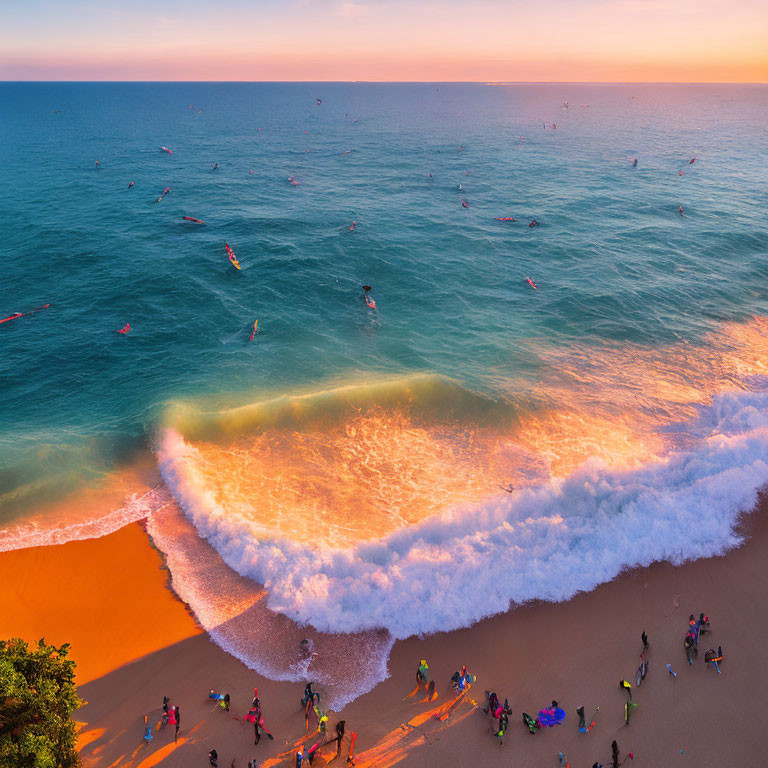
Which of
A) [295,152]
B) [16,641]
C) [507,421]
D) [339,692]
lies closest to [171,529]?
[16,641]

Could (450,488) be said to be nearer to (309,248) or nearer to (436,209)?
(309,248)

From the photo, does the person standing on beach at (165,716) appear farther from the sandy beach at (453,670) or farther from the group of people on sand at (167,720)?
the sandy beach at (453,670)

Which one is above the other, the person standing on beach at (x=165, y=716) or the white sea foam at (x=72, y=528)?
the white sea foam at (x=72, y=528)

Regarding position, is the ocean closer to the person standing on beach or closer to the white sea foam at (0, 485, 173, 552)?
the white sea foam at (0, 485, 173, 552)

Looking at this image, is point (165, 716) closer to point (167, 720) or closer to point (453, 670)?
point (167, 720)

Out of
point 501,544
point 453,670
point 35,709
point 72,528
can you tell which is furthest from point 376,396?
point 35,709

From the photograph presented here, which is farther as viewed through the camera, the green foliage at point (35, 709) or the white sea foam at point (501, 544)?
the white sea foam at point (501, 544)

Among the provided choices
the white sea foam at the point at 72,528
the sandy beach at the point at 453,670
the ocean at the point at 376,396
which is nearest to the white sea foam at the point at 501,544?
the ocean at the point at 376,396
